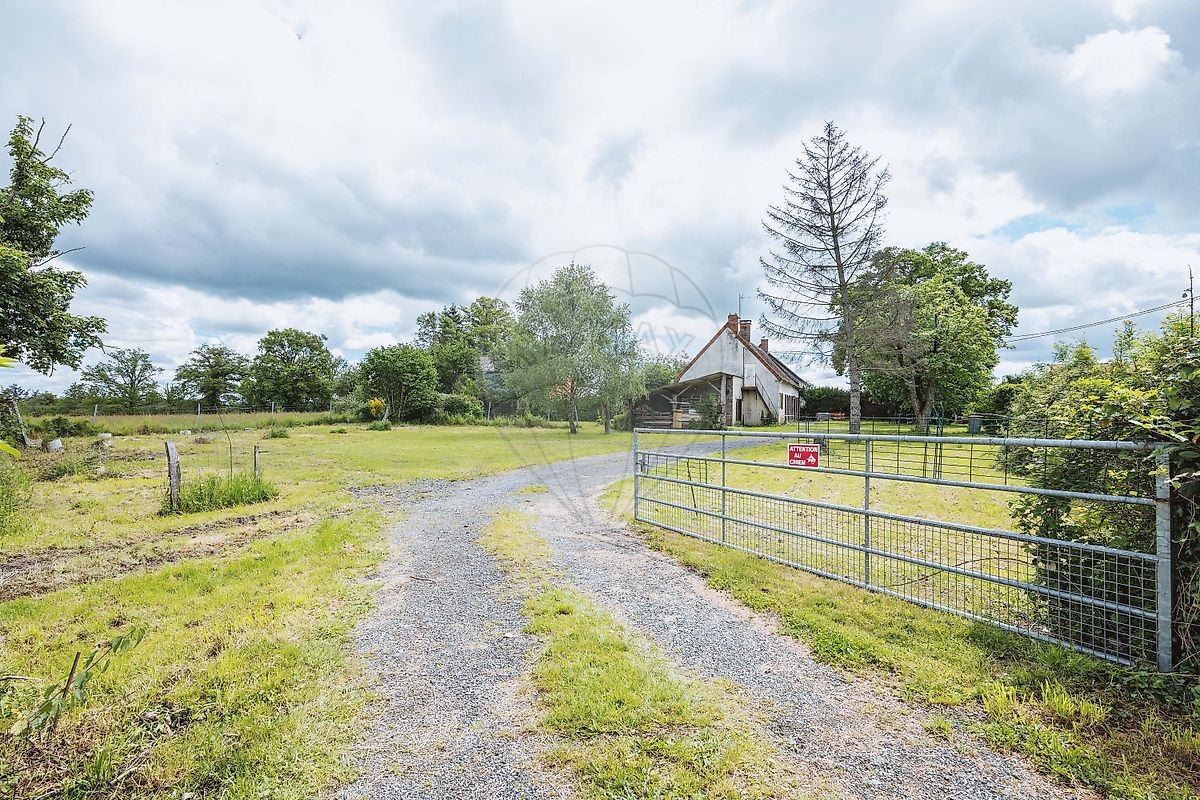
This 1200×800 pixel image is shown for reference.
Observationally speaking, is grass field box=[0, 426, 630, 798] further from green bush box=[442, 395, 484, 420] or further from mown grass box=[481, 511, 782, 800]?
green bush box=[442, 395, 484, 420]

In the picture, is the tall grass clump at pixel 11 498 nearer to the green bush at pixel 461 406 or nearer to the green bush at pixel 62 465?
the green bush at pixel 62 465

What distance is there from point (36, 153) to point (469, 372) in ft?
99.3

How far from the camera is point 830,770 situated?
2.48 metres

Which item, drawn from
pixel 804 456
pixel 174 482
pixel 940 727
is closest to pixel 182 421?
pixel 174 482

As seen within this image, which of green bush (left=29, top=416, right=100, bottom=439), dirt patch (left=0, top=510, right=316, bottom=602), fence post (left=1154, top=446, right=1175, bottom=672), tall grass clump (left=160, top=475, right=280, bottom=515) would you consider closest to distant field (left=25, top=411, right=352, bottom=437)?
green bush (left=29, top=416, right=100, bottom=439)

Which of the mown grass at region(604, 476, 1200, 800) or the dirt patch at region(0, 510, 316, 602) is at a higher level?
the mown grass at region(604, 476, 1200, 800)

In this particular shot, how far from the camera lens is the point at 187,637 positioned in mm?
3914

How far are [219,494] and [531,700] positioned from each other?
26.6 feet

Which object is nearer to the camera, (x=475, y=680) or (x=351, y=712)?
(x=351, y=712)

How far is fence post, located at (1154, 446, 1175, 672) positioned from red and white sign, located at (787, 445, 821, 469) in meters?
2.29

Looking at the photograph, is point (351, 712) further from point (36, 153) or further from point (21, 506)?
point (36, 153)

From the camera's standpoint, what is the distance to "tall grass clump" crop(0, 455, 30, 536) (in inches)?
277

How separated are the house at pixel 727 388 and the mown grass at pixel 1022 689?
73.0 ft

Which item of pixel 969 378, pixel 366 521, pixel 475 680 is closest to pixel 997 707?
pixel 475 680
